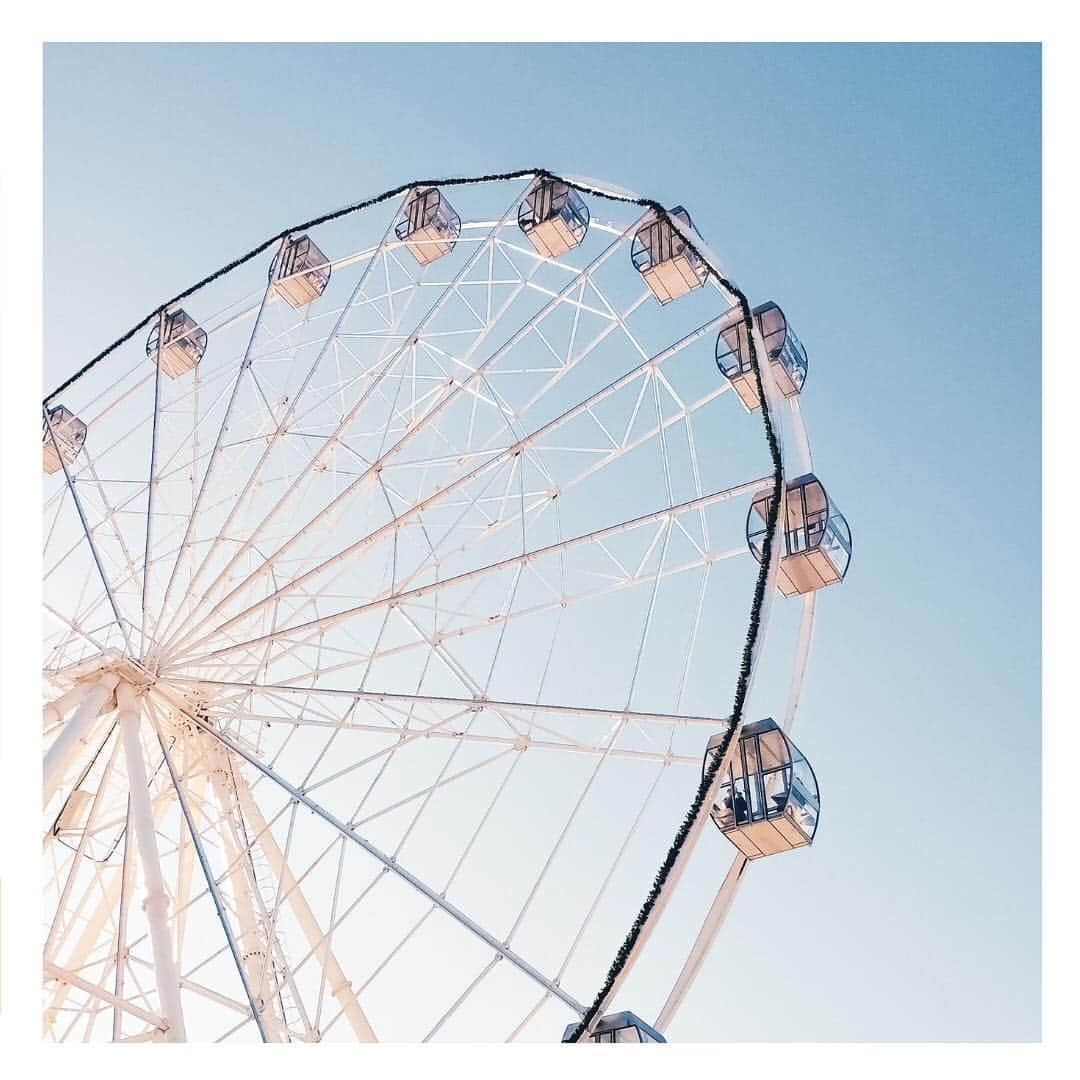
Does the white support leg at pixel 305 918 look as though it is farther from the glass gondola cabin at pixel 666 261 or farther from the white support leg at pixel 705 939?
the glass gondola cabin at pixel 666 261

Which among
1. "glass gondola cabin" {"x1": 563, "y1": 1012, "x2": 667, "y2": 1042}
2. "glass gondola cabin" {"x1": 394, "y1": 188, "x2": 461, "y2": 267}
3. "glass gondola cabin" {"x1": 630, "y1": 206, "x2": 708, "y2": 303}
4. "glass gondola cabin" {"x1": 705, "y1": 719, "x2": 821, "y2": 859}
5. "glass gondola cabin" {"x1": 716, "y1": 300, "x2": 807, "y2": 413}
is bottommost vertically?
"glass gondola cabin" {"x1": 563, "y1": 1012, "x2": 667, "y2": 1042}

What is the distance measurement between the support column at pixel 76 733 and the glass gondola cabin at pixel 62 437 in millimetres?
5306

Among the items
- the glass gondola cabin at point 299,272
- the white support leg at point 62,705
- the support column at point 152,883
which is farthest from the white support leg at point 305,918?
the glass gondola cabin at point 299,272

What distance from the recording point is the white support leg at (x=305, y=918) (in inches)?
516

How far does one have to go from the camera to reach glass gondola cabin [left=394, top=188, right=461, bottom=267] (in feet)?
56.0

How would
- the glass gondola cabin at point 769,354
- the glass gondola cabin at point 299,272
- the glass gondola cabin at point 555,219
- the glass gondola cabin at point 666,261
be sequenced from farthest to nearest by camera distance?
the glass gondola cabin at point 299,272
the glass gondola cabin at point 555,219
the glass gondola cabin at point 666,261
the glass gondola cabin at point 769,354

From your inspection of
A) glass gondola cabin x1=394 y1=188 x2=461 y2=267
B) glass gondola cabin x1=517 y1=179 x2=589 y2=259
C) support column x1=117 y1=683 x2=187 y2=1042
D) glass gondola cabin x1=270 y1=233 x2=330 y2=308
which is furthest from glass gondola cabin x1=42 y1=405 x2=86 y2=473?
glass gondola cabin x1=517 y1=179 x2=589 y2=259

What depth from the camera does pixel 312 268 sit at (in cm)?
1800

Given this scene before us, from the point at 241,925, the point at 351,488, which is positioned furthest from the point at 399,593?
the point at 241,925

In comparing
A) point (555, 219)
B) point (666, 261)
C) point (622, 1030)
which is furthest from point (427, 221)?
point (622, 1030)

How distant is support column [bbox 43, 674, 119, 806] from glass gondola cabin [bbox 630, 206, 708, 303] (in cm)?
744

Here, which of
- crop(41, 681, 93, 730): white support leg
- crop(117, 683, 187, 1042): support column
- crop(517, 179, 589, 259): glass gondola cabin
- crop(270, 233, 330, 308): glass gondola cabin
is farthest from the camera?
crop(270, 233, 330, 308): glass gondola cabin

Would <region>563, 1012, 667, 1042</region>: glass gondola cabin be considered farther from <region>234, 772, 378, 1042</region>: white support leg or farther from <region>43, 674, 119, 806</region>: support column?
<region>43, 674, 119, 806</region>: support column

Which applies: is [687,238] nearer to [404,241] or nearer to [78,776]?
[404,241]
